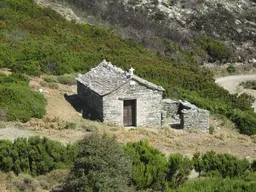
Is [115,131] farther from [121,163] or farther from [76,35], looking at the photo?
[76,35]

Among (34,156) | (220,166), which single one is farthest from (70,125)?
(220,166)

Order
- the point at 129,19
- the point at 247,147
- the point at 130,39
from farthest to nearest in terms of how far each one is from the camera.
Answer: the point at 129,19 → the point at 130,39 → the point at 247,147

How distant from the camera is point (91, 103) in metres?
23.0

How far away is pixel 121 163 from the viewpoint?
12117mm

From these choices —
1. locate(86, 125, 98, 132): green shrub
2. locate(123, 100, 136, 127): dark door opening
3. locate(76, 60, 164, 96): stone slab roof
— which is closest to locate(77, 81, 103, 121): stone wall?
locate(76, 60, 164, 96): stone slab roof

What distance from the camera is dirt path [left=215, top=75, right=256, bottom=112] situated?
35594mm

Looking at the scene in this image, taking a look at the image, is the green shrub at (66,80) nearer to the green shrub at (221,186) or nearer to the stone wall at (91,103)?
the stone wall at (91,103)

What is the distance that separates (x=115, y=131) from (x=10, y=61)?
1034 cm

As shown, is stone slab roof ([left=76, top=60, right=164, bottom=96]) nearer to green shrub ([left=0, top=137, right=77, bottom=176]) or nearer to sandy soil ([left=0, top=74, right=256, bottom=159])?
sandy soil ([left=0, top=74, right=256, bottom=159])

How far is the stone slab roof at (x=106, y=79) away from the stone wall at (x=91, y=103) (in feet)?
0.88

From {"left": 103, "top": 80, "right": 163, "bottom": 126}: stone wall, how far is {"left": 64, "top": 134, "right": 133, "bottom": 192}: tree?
953 centimetres

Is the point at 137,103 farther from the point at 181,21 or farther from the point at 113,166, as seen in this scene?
the point at 181,21

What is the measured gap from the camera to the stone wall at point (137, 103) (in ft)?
71.3

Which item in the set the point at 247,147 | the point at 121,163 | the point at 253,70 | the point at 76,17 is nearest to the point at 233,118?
the point at 247,147
